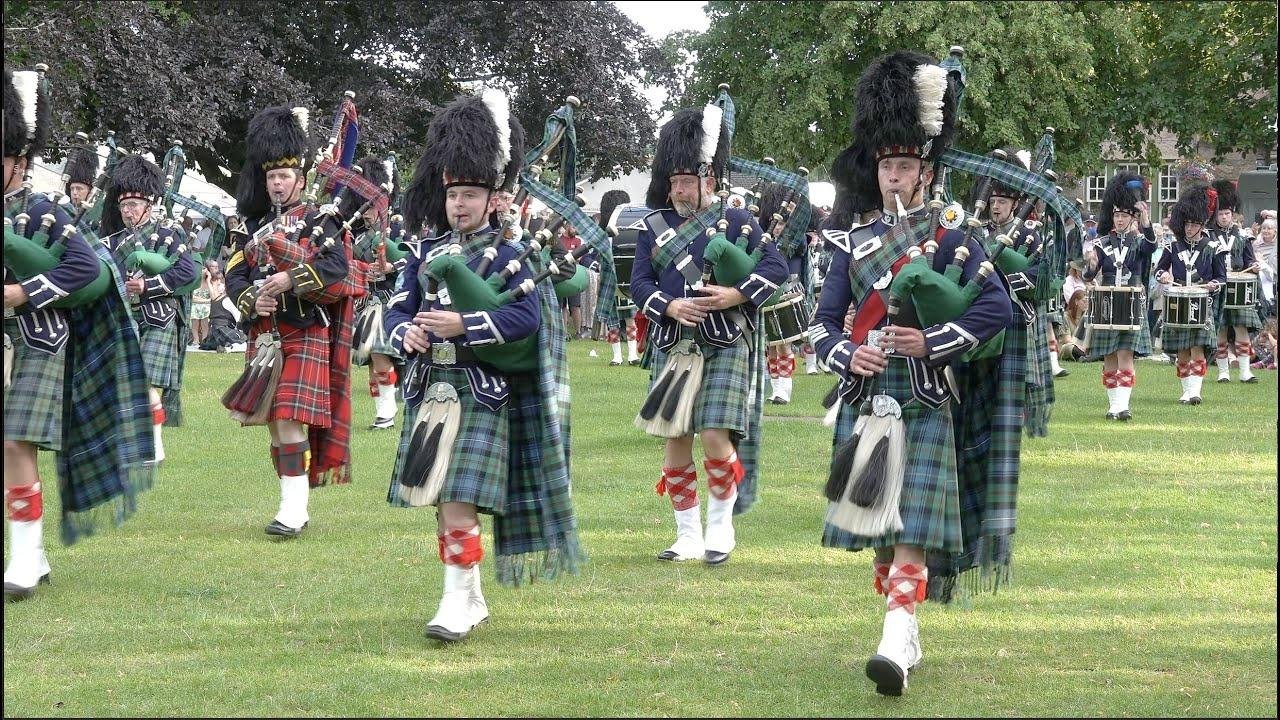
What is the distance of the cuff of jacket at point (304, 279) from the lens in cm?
708

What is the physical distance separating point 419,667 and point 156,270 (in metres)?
5.38

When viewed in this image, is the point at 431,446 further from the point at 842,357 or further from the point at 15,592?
the point at 15,592

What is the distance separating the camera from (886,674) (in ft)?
15.4

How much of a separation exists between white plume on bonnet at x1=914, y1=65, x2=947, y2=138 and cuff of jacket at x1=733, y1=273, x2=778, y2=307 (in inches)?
81.1

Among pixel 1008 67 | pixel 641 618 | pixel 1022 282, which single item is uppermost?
pixel 1008 67

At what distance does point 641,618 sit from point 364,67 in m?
20.5

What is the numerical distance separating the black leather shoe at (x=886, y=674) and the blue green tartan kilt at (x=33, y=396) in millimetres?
3398

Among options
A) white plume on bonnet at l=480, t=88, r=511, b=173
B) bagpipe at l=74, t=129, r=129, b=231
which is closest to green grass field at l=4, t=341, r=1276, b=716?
bagpipe at l=74, t=129, r=129, b=231

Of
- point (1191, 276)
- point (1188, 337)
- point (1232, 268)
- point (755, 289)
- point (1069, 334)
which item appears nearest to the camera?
point (755, 289)

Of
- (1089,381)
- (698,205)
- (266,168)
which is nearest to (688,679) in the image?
(698,205)

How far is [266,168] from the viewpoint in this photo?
24.9ft

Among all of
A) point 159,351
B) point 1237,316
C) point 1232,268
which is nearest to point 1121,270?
point 1232,268

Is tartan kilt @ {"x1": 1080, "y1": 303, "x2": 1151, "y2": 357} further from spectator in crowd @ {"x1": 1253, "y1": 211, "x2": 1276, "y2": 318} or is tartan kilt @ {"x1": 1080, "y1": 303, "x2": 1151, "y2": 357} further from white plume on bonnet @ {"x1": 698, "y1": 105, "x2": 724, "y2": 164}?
white plume on bonnet @ {"x1": 698, "y1": 105, "x2": 724, "y2": 164}

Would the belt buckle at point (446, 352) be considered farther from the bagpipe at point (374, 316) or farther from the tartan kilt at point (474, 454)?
the bagpipe at point (374, 316)
